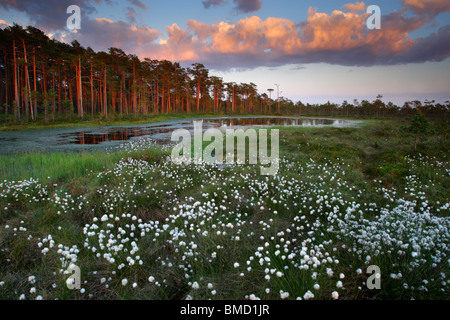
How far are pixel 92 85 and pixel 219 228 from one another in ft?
147

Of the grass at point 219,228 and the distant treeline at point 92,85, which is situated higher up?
the distant treeline at point 92,85

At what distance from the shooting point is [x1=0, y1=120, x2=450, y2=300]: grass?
9.17ft

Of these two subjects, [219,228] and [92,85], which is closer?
[219,228]

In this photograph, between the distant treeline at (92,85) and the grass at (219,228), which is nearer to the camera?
the grass at (219,228)

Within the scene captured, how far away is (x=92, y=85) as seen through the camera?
132 feet

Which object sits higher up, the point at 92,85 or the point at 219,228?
the point at 92,85

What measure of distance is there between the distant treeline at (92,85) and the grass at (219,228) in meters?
29.0

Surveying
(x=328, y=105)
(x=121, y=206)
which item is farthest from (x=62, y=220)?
(x=328, y=105)

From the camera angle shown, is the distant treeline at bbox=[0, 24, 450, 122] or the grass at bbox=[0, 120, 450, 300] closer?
the grass at bbox=[0, 120, 450, 300]

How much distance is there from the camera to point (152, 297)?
277 cm

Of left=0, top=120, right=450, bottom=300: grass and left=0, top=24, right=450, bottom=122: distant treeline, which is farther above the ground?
left=0, top=24, right=450, bottom=122: distant treeline

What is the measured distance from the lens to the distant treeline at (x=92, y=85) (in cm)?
3228

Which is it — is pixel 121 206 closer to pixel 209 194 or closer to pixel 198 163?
pixel 209 194

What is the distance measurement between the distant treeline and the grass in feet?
95.2
